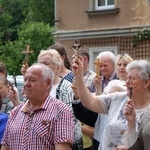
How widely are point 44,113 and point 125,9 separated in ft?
51.4

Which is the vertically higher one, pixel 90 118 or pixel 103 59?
pixel 103 59

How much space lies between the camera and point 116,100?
18.9 ft

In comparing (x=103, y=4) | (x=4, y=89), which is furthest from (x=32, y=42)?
(x=4, y=89)

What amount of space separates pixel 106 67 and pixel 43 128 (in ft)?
8.56

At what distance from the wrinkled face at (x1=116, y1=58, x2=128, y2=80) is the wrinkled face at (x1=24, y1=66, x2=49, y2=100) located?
1821mm

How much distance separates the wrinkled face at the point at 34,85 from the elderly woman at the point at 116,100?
1.29 feet

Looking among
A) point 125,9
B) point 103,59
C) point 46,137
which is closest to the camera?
point 46,137

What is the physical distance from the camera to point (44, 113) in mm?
5371

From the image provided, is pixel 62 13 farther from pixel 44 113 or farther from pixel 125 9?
pixel 44 113

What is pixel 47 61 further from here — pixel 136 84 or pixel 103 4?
pixel 103 4

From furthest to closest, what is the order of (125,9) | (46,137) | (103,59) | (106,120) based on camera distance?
(125,9), (103,59), (106,120), (46,137)

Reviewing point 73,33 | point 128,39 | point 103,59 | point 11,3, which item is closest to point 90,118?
point 103,59

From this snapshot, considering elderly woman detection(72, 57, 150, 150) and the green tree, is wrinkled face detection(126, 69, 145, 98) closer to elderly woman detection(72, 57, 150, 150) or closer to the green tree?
elderly woman detection(72, 57, 150, 150)

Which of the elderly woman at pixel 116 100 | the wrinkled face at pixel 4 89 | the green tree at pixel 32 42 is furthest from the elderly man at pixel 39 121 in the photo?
the green tree at pixel 32 42
